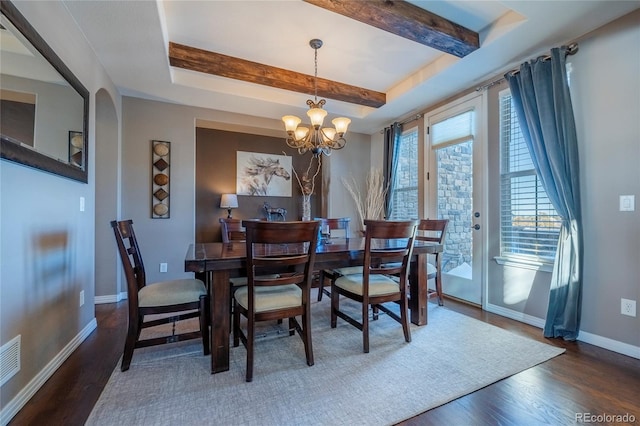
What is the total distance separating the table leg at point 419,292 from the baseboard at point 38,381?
2725 mm

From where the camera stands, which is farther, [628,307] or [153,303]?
[628,307]

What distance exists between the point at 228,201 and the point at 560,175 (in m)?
3.81

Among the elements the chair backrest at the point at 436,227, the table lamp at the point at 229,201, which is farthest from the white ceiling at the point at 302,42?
the chair backrest at the point at 436,227

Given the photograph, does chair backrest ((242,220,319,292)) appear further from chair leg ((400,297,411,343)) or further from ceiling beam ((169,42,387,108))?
ceiling beam ((169,42,387,108))

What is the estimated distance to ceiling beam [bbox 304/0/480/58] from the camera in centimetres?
205

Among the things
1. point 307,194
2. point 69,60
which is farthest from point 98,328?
point 307,194

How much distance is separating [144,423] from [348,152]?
14.5 feet

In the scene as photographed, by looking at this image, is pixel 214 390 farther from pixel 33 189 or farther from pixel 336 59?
pixel 336 59

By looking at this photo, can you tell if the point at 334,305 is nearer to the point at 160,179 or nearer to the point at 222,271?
the point at 222,271

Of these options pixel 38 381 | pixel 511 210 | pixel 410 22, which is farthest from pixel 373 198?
pixel 38 381

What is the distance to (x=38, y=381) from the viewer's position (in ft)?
5.41

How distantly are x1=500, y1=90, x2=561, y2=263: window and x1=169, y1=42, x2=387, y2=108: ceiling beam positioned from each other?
1595 mm

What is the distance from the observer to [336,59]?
3010 mm

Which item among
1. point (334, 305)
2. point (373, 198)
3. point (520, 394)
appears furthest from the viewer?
point (373, 198)
